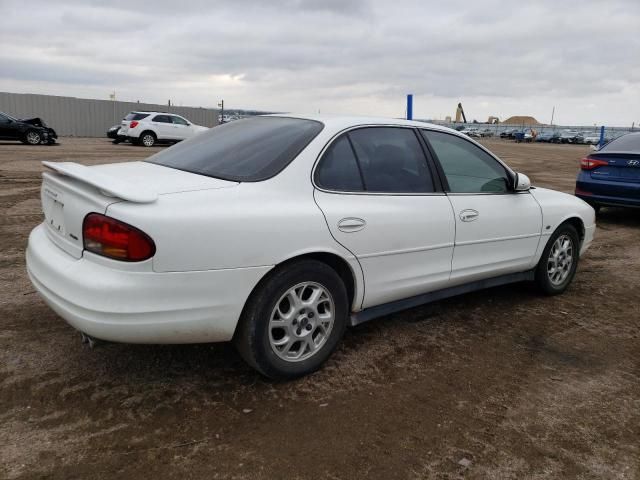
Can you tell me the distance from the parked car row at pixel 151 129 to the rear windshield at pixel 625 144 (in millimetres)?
17492

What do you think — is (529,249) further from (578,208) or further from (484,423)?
(484,423)

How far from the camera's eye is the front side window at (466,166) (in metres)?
3.88

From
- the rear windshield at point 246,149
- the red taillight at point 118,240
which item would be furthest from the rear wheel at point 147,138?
the red taillight at point 118,240

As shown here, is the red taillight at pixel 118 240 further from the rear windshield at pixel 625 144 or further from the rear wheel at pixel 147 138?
the rear wheel at pixel 147 138

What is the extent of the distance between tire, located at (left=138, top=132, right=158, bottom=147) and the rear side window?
21241 mm

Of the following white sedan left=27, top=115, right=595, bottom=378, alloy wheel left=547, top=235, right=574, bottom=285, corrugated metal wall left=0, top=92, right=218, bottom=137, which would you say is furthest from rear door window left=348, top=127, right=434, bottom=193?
corrugated metal wall left=0, top=92, right=218, bottom=137

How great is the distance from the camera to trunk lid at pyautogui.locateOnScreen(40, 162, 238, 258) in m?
2.60

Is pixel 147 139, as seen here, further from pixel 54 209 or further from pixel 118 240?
pixel 118 240

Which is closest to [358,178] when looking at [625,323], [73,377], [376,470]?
[376,470]

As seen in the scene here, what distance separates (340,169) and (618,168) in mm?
6664

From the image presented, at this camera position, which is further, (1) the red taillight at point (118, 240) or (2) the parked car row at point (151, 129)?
(2) the parked car row at point (151, 129)

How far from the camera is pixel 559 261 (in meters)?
4.83

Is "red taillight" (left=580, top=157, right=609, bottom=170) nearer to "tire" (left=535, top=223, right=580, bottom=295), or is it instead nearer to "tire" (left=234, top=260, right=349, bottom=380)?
"tire" (left=535, top=223, right=580, bottom=295)

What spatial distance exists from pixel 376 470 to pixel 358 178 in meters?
1.68
